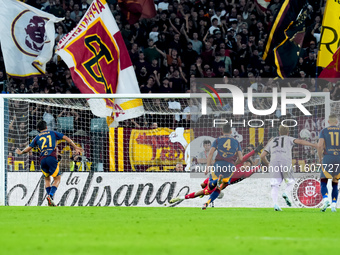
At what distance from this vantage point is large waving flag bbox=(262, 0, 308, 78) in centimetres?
1834

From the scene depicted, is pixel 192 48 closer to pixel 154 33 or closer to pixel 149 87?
pixel 154 33

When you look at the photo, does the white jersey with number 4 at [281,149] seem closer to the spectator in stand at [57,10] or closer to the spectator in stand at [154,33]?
the spectator in stand at [154,33]

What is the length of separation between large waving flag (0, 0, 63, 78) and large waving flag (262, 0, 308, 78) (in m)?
6.26

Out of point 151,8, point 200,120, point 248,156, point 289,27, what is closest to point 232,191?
point 248,156

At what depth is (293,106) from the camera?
60.0ft

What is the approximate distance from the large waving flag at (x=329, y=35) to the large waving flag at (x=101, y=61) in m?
5.17

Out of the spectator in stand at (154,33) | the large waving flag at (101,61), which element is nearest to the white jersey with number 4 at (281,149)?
the large waving flag at (101,61)

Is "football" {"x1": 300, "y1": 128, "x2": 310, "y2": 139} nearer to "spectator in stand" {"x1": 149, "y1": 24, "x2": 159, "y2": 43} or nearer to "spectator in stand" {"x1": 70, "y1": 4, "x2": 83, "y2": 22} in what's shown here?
"spectator in stand" {"x1": 149, "y1": 24, "x2": 159, "y2": 43}

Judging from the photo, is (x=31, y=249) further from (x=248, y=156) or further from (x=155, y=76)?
(x=155, y=76)

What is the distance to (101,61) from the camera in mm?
18672

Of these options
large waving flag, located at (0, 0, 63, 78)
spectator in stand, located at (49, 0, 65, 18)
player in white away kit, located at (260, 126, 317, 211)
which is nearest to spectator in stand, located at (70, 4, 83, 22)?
spectator in stand, located at (49, 0, 65, 18)

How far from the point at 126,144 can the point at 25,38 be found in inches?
177

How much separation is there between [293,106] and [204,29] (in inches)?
240

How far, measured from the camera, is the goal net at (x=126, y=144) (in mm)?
17688
